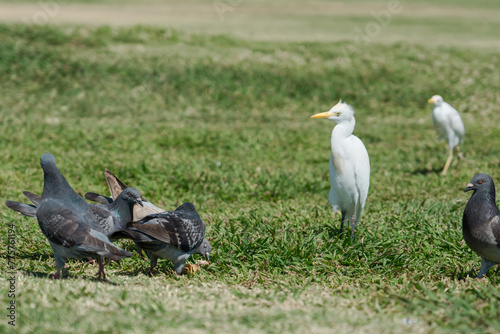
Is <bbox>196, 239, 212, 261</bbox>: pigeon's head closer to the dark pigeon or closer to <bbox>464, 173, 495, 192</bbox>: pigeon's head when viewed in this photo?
the dark pigeon

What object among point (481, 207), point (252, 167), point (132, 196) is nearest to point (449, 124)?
point (252, 167)

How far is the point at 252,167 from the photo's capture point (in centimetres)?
993

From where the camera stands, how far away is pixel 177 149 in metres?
11.2

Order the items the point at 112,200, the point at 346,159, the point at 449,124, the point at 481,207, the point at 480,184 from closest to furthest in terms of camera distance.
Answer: the point at 481,207, the point at 480,184, the point at 346,159, the point at 112,200, the point at 449,124

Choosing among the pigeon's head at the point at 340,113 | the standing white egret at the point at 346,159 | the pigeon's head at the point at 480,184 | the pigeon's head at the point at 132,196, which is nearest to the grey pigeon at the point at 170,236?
the pigeon's head at the point at 132,196

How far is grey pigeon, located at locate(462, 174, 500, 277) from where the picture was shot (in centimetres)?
514

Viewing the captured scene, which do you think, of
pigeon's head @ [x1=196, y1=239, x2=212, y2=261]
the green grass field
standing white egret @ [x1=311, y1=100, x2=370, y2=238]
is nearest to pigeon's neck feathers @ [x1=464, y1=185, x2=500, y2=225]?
the green grass field

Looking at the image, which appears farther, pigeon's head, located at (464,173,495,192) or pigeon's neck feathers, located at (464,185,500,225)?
pigeon's head, located at (464,173,495,192)

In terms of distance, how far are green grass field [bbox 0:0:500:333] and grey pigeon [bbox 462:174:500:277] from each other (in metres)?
0.27

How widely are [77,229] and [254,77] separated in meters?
11.4

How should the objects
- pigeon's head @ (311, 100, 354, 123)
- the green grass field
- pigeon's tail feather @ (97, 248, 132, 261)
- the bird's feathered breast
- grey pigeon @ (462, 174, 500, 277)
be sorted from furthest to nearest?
1. pigeon's head @ (311, 100, 354, 123)
2. grey pigeon @ (462, 174, 500, 277)
3. the bird's feathered breast
4. pigeon's tail feather @ (97, 248, 132, 261)
5. the green grass field

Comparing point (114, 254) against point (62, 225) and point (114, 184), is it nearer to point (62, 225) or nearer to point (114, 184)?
point (62, 225)

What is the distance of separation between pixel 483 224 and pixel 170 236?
9.30 feet

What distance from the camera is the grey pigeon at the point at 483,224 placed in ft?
16.9
